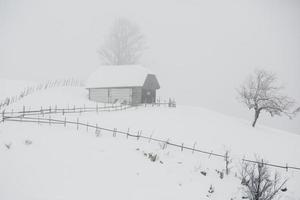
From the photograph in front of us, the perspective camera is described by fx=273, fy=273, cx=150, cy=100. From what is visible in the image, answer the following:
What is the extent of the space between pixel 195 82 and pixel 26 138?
10181cm

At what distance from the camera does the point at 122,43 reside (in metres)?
61.7

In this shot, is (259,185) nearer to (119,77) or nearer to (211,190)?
→ (211,190)

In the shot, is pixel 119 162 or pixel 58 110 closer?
pixel 119 162

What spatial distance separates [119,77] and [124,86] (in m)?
2.75

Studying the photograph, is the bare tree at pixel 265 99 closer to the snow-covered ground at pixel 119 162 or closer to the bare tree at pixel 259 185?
the snow-covered ground at pixel 119 162

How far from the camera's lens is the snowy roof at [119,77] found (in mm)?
45656

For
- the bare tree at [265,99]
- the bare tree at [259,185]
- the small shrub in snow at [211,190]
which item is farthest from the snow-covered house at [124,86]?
the small shrub in snow at [211,190]

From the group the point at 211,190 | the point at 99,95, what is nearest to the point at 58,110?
the point at 99,95

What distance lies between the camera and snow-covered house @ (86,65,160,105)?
1778 inches

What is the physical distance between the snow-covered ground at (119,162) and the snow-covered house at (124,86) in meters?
12.8

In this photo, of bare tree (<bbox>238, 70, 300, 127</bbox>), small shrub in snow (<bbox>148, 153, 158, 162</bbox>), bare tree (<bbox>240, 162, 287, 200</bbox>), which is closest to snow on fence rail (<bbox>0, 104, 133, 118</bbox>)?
small shrub in snow (<bbox>148, 153, 158, 162</bbox>)

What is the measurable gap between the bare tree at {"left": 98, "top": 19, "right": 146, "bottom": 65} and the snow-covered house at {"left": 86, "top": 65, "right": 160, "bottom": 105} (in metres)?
12.9

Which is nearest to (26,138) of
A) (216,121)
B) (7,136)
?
(7,136)

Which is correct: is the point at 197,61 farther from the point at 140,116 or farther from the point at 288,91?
the point at 140,116
